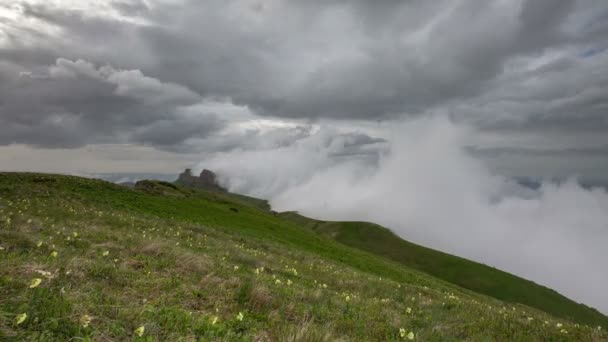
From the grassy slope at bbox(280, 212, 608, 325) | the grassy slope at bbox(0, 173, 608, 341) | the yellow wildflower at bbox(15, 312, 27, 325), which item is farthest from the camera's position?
the grassy slope at bbox(280, 212, 608, 325)

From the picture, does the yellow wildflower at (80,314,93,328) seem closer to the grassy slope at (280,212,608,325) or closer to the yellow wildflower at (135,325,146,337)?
the yellow wildflower at (135,325,146,337)

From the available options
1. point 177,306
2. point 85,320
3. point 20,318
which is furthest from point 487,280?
point 20,318

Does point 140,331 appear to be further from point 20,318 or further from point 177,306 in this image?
point 177,306

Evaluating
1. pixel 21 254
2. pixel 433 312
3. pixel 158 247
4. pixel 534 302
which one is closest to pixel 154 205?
pixel 158 247

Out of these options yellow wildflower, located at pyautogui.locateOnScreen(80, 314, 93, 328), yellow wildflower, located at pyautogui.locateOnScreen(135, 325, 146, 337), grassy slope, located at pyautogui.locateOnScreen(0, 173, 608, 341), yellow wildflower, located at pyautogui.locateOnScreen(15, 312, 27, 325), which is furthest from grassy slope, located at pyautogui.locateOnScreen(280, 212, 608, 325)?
yellow wildflower, located at pyautogui.locateOnScreen(15, 312, 27, 325)

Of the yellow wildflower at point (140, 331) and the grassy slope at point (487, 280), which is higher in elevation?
the yellow wildflower at point (140, 331)

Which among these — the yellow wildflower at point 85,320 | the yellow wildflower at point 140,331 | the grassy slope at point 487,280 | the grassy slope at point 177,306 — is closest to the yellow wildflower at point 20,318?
the grassy slope at point 177,306

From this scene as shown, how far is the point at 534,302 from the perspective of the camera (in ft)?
424

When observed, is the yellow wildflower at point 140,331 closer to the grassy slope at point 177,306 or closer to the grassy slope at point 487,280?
the grassy slope at point 177,306

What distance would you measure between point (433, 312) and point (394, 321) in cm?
357

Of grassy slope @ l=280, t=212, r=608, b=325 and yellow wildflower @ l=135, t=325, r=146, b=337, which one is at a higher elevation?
yellow wildflower @ l=135, t=325, r=146, b=337

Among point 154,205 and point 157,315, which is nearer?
point 157,315

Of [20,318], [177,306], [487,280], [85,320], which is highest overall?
[20,318]

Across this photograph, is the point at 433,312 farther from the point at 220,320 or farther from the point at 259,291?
the point at 220,320
